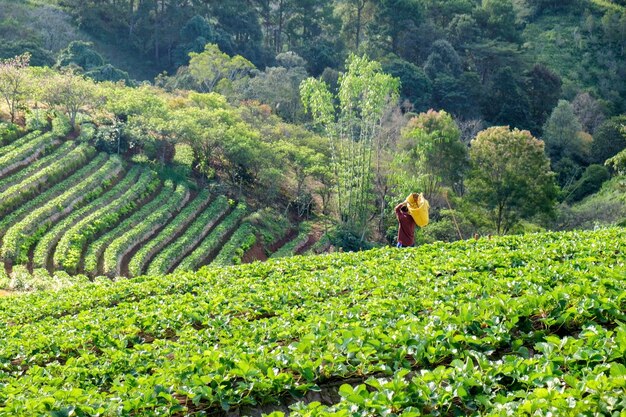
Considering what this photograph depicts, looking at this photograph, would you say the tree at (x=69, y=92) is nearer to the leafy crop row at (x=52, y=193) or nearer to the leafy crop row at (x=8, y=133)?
the leafy crop row at (x=8, y=133)

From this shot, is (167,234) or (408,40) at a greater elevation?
(408,40)

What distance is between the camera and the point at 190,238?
3145 centimetres

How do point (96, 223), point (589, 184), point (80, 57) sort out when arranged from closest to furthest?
point (96, 223), point (589, 184), point (80, 57)

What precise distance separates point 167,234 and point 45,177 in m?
5.60

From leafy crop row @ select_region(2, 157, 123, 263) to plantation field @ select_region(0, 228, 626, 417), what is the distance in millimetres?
13205

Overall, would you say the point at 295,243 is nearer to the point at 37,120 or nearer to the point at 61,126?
the point at 61,126

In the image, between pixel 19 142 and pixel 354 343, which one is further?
pixel 19 142

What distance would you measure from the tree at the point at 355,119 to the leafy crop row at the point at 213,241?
4859mm

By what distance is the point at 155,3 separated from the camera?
66438 mm

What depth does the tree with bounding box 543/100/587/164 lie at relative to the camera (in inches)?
2047

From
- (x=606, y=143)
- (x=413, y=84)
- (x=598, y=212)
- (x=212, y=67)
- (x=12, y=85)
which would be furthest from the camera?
(x=413, y=84)

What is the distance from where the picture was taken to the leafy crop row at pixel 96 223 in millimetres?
26500

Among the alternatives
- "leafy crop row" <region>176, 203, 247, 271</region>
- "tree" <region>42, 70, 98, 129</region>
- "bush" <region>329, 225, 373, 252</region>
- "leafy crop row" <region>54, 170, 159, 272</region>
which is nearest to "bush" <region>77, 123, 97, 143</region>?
"tree" <region>42, 70, 98, 129</region>

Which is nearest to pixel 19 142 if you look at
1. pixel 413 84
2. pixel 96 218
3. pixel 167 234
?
pixel 96 218
